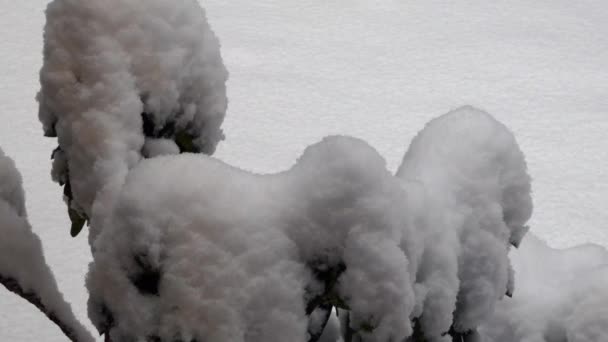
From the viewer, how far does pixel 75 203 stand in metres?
0.53

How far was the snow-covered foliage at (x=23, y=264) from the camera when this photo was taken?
55 cm

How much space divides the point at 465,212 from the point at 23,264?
307mm

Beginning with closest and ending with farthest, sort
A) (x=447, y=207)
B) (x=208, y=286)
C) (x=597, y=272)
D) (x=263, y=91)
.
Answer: (x=208, y=286), (x=447, y=207), (x=597, y=272), (x=263, y=91)

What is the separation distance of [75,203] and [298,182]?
0.19 meters

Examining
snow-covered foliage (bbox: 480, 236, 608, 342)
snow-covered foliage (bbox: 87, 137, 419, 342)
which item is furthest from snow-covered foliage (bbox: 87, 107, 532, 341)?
snow-covered foliage (bbox: 480, 236, 608, 342)

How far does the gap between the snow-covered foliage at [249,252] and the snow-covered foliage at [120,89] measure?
3.7 inches

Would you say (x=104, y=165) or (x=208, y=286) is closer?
(x=208, y=286)

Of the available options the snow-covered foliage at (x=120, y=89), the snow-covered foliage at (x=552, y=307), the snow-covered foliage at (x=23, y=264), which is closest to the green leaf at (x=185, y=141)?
the snow-covered foliage at (x=120, y=89)

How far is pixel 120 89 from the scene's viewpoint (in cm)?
53

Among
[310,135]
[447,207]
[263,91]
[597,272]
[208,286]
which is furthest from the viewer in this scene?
[263,91]

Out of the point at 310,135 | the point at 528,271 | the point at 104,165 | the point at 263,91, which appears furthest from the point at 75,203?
the point at 263,91

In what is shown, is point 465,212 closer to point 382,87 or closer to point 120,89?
point 120,89

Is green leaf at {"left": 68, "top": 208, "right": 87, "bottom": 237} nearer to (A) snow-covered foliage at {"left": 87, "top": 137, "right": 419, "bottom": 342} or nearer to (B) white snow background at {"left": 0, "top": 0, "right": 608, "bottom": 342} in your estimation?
(A) snow-covered foliage at {"left": 87, "top": 137, "right": 419, "bottom": 342}

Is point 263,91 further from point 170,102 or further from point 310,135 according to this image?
point 170,102
